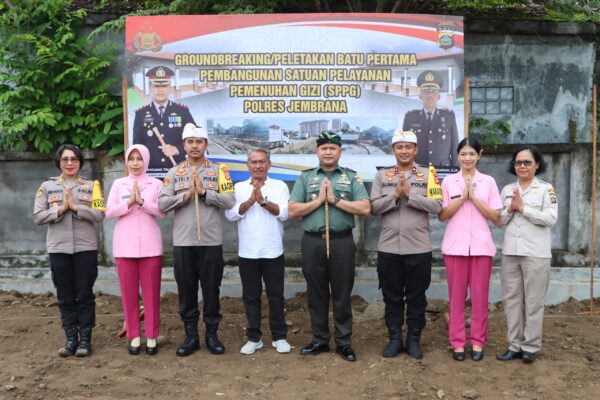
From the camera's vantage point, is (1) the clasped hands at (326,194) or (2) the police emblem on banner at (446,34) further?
(2) the police emblem on banner at (446,34)

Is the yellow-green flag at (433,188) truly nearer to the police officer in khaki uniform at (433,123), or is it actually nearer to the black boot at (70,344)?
the police officer in khaki uniform at (433,123)

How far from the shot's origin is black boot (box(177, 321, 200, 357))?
528 centimetres

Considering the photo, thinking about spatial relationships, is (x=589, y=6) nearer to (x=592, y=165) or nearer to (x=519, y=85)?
(x=519, y=85)

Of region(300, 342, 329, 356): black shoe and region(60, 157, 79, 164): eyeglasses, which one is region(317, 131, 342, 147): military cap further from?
region(60, 157, 79, 164): eyeglasses

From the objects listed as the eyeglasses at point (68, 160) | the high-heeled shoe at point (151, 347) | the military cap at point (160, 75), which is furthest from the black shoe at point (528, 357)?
the military cap at point (160, 75)

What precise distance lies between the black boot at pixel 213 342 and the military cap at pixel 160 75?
264 centimetres

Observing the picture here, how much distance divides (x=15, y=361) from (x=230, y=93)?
10.8ft

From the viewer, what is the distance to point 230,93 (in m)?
6.35

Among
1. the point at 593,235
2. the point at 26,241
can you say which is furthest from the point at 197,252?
the point at 593,235

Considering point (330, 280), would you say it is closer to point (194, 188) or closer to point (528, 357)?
point (194, 188)

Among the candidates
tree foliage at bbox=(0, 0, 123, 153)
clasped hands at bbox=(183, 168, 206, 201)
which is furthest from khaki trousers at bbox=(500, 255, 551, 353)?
tree foliage at bbox=(0, 0, 123, 153)

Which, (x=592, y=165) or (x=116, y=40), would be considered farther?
(x=116, y=40)

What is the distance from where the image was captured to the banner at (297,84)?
6234 mm

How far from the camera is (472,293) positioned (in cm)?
515
